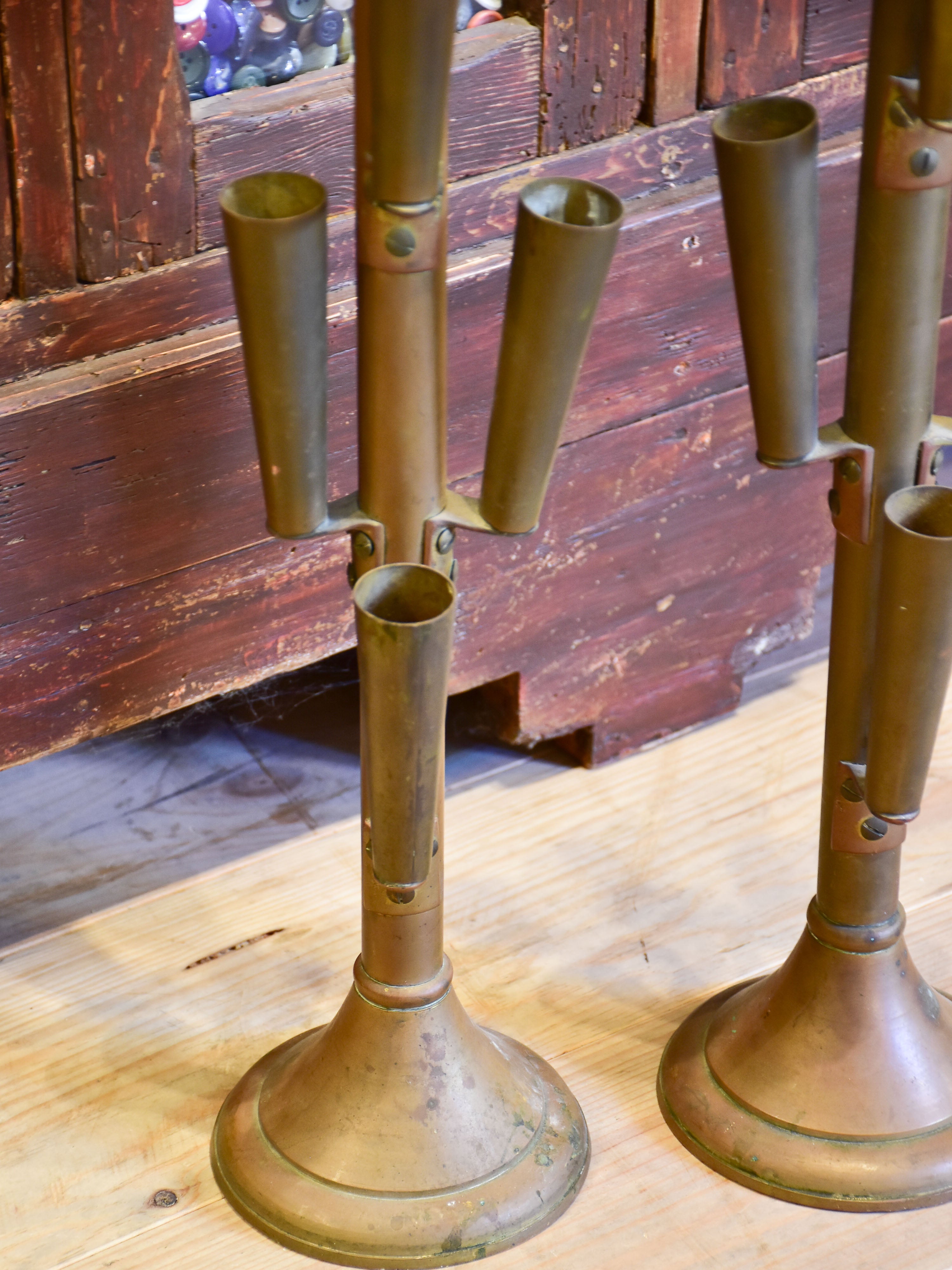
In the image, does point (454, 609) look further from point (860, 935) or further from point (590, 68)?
point (590, 68)

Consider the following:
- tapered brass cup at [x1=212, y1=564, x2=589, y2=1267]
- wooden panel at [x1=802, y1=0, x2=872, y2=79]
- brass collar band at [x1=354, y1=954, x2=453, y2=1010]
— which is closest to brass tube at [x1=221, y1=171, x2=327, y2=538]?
tapered brass cup at [x1=212, y1=564, x2=589, y2=1267]

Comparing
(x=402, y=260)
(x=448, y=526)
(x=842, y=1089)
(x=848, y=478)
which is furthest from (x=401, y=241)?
(x=842, y=1089)

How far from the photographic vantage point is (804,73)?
1069mm

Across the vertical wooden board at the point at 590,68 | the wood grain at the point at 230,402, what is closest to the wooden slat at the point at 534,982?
the wood grain at the point at 230,402

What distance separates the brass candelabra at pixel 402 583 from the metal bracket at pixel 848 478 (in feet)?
0.46

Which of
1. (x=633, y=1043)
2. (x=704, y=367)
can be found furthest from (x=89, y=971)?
(x=704, y=367)

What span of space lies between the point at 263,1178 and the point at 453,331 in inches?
19.4

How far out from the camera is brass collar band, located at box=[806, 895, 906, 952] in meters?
0.88

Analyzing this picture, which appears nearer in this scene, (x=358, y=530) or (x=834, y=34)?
(x=358, y=530)

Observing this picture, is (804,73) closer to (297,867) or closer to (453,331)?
(453,331)

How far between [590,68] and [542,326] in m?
0.40

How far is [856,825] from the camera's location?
0.86 meters

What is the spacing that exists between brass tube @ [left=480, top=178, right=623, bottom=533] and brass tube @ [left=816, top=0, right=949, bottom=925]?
0.14 meters

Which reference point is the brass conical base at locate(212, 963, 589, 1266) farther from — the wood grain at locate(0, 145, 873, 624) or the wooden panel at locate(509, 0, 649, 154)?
the wooden panel at locate(509, 0, 649, 154)
